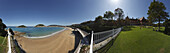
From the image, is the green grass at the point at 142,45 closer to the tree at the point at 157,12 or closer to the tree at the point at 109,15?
the tree at the point at 157,12

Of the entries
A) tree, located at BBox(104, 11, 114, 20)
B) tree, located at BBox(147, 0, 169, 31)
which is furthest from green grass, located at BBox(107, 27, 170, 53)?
tree, located at BBox(104, 11, 114, 20)

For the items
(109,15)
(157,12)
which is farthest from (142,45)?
(109,15)

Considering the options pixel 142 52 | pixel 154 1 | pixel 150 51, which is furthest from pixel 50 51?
pixel 154 1

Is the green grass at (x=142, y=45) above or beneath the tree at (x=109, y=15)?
beneath

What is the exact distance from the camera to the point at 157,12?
11703 millimetres

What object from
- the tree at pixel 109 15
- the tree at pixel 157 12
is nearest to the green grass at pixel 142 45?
the tree at pixel 157 12

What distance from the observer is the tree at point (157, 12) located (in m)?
11.2

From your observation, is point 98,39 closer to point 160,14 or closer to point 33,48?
point 33,48

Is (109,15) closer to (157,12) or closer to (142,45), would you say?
(157,12)

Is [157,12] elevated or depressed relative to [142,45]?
elevated

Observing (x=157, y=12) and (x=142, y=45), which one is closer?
(x=142, y=45)

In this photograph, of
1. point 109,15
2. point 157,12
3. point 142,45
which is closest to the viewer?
point 142,45

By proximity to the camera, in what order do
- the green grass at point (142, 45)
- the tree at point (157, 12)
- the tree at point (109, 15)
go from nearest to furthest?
1. the green grass at point (142, 45)
2. the tree at point (157, 12)
3. the tree at point (109, 15)

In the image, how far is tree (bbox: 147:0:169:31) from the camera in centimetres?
1123
